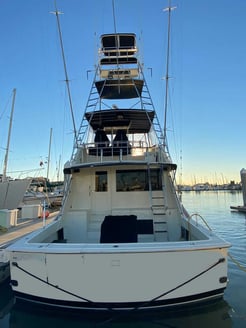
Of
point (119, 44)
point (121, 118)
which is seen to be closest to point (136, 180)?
point (121, 118)

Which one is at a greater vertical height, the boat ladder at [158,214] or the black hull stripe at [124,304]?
the boat ladder at [158,214]

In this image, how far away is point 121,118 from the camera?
29.2ft

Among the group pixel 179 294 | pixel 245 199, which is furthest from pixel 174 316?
pixel 245 199

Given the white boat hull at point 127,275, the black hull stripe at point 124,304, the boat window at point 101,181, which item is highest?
the boat window at point 101,181

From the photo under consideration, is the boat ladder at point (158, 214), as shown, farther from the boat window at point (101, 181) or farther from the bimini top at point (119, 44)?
the bimini top at point (119, 44)

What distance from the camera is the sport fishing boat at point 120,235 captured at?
395 centimetres

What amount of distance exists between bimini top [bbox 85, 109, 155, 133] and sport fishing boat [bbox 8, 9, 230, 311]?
4 cm

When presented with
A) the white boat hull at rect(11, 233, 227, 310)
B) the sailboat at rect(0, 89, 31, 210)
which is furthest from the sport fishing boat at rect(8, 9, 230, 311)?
the sailboat at rect(0, 89, 31, 210)

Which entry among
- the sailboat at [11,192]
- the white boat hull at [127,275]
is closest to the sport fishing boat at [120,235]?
the white boat hull at [127,275]

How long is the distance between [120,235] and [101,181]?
2.56 metres

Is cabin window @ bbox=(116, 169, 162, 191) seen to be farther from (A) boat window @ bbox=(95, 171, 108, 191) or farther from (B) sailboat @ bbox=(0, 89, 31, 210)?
(B) sailboat @ bbox=(0, 89, 31, 210)

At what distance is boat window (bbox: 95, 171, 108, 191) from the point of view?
8.01 m

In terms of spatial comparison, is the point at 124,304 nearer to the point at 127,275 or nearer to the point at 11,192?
the point at 127,275

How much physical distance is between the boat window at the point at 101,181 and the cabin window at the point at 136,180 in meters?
0.37
